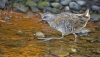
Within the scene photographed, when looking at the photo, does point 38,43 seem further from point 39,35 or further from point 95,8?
point 95,8

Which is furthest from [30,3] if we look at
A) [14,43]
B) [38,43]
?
[14,43]

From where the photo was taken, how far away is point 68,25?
881 centimetres

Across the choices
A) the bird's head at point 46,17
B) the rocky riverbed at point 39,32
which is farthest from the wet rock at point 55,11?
the bird's head at point 46,17

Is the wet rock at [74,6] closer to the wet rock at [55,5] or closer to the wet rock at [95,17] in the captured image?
the wet rock at [55,5]

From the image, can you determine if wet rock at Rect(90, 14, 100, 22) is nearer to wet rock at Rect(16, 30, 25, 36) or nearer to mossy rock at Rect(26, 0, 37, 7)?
mossy rock at Rect(26, 0, 37, 7)

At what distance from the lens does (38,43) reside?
8812 mm

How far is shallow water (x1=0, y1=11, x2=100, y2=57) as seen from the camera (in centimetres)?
828

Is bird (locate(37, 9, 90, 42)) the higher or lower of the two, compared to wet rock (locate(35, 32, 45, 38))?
higher

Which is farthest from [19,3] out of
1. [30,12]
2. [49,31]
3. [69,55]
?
[69,55]

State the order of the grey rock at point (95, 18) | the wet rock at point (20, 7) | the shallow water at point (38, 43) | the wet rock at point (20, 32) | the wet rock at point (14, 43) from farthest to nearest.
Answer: the wet rock at point (20, 7) → the grey rock at point (95, 18) → the wet rock at point (20, 32) → the wet rock at point (14, 43) → the shallow water at point (38, 43)

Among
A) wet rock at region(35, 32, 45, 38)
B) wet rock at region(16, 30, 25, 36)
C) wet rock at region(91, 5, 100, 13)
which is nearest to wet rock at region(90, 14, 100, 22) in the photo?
wet rock at region(91, 5, 100, 13)

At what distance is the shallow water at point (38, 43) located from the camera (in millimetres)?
8281

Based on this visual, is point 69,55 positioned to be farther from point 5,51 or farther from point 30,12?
point 30,12

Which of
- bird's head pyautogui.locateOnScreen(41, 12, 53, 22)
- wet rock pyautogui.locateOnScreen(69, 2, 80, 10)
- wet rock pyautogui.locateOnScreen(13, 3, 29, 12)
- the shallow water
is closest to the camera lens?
the shallow water
